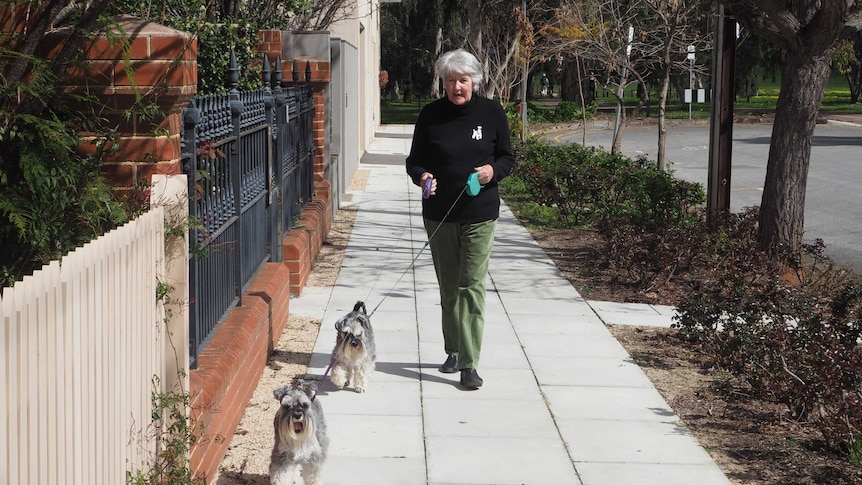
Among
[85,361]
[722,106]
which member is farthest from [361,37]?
[85,361]

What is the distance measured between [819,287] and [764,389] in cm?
388

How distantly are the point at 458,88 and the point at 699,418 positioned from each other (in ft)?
7.98

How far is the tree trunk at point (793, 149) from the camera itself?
10.7 meters

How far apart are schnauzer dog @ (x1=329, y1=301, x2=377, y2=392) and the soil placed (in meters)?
0.45

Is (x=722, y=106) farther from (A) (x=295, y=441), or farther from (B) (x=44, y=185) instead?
(B) (x=44, y=185)

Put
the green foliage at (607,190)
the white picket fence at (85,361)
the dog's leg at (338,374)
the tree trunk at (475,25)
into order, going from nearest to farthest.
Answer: the white picket fence at (85,361) < the dog's leg at (338,374) < the green foliage at (607,190) < the tree trunk at (475,25)

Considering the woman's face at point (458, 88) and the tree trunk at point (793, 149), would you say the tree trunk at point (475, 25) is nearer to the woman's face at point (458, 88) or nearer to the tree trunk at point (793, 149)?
the tree trunk at point (793, 149)

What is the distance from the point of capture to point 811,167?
81.6 feet

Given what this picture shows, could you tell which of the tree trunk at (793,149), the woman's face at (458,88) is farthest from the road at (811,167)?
the woman's face at (458,88)

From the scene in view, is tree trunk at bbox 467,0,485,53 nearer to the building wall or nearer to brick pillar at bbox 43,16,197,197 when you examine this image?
the building wall

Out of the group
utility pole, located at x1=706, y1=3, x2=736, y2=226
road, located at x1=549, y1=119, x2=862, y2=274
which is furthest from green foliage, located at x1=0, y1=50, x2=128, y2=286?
road, located at x1=549, y1=119, x2=862, y2=274

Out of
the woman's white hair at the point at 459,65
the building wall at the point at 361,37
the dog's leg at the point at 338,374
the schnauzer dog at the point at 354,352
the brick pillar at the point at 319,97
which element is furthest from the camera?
the building wall at the point at 361,37

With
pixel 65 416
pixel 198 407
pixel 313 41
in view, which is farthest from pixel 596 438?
pixel 313 41

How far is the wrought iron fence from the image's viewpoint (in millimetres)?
5288
